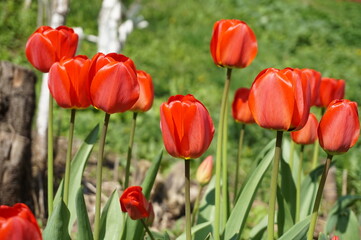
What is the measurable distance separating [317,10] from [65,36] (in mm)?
8771

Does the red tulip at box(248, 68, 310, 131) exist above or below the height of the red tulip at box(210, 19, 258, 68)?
below

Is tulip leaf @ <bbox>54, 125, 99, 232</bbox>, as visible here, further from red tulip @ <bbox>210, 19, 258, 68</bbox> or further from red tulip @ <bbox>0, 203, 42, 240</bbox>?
red tulip @ <bbox>0, 203, 42, 240</bbox>

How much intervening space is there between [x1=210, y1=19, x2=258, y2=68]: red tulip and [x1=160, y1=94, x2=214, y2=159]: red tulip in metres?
0.37

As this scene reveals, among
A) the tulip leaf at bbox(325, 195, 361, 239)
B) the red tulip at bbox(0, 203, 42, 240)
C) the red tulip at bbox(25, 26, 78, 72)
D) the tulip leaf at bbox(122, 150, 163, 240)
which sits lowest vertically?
the tulip leaf at bbox(325, 195, 361, 239)

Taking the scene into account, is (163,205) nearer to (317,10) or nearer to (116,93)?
(116,93)

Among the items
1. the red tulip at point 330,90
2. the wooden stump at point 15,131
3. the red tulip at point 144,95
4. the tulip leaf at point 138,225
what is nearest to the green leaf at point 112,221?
the tulip leaf at point 138,225

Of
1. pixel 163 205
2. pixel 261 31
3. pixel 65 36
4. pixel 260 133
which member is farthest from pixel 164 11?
pixel 65 36

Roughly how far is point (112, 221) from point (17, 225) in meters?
0.73

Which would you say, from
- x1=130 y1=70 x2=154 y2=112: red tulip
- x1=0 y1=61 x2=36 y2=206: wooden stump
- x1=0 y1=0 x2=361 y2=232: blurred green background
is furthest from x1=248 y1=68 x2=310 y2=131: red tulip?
x1=0 y1=0 x2=361 y2=232: blurred green background

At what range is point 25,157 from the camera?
248 centimetres

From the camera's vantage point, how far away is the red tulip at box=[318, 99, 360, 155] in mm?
1238

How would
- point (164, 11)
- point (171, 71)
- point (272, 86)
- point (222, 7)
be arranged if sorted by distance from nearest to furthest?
point (272, 86) < point (171, 71) < point (164, 11) < point (222, 7)

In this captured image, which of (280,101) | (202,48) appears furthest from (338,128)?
(202,48)

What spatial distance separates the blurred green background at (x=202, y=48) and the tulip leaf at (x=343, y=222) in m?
1.48
